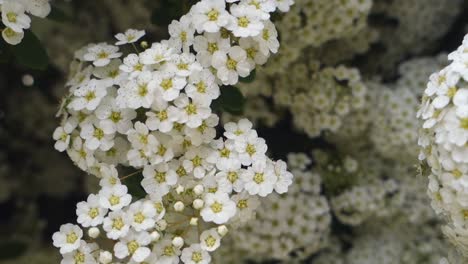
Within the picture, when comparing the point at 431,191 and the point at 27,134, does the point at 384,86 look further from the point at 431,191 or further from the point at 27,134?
the point at 27,134

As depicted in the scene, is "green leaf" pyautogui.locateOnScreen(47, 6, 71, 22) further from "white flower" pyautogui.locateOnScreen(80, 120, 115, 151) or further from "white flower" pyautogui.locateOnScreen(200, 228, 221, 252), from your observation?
"white flower" pyautogui.locateOnScreen(200, 228, 221, 252)

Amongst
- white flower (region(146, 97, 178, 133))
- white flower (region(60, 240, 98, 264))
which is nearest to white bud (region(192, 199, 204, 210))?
white flower (region(146, 97, 178, 133))

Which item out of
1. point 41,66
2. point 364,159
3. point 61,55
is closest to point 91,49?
point 41,66

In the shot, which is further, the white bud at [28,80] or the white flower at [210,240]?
the white bud at [28,80]

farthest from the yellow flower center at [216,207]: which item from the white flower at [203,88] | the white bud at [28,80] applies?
the white bud at [28,80]

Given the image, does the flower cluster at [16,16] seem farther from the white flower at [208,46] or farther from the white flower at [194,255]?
the white flower at [194,255]

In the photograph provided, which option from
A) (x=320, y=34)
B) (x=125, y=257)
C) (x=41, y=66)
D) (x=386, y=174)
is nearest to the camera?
(x=125, y=257)

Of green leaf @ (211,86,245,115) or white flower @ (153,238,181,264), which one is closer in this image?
white flower @ (153,238,181,264)
